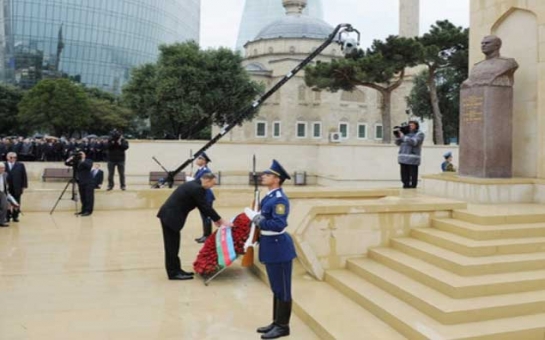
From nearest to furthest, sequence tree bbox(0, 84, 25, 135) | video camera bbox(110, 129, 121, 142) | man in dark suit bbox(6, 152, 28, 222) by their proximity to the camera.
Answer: man in dark suit bbox(6, 152, 28, 222), video camera bbox(110, 129, 121, 142), tree bbox(0, 84, 25, 135)

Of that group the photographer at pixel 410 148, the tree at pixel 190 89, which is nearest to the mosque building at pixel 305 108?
the tree at pixel 190 89

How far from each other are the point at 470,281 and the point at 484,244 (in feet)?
2.93

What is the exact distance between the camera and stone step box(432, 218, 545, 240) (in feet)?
20.0

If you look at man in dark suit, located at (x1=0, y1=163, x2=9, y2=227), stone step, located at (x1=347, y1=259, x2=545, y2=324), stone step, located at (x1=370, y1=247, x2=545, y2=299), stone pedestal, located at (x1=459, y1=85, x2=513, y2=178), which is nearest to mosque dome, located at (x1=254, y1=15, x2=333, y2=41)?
man in dark suit, located at (x1=0, y1=163, x2=9, y2=227)

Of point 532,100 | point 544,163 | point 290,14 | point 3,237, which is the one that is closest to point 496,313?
point 544,163

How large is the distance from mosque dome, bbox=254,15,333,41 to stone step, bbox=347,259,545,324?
66.8 metres

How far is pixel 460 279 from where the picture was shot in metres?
5.19

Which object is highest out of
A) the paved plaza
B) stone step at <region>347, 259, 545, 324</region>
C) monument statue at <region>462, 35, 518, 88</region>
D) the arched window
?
the arched window

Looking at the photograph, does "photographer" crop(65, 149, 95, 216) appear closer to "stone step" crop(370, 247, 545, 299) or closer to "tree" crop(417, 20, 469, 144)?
"stone step" crop(370, 247, 545, 299)

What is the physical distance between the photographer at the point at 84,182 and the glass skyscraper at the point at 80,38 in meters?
65.8

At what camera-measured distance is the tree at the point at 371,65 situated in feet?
98.4

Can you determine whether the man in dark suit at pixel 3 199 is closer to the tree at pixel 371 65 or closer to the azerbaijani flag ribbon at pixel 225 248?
the azerbaijani flag ribbon at pixel 225 248

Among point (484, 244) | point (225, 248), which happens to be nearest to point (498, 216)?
point (484, 244)

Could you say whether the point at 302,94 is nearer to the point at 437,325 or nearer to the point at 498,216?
the point at 498,216
